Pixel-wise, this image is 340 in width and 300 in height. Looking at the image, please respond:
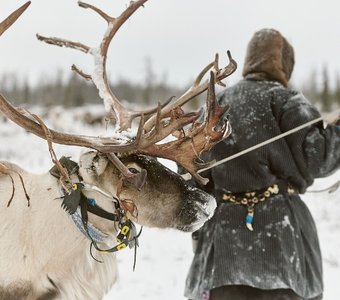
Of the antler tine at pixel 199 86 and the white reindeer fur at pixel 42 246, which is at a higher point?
the antler tine at pixel 199 86

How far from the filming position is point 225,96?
10.7ft

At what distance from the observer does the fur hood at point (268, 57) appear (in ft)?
10.7

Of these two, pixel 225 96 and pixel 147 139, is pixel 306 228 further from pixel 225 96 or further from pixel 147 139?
pixel 147 139

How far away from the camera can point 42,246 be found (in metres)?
2.47

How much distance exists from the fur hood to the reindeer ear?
1269 millimetres

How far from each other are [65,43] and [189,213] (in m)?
1.29

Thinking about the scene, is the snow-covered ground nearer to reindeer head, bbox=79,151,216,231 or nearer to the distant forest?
reindeer head, bbox=79,151,216,231

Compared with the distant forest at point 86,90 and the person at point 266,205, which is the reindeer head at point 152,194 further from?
the distant forest at point 86,90

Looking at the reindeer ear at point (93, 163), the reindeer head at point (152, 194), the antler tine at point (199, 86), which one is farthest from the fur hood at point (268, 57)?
the reindeer ear at point (93, 163)

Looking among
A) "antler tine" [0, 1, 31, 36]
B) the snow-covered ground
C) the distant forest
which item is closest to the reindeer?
the snow-covered ground

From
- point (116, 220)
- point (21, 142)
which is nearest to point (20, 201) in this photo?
point (116, 220)

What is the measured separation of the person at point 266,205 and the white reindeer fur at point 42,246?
794 millimetres

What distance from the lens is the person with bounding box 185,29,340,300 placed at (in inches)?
116

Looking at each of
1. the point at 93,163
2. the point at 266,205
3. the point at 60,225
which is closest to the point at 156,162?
the point at 93,163
